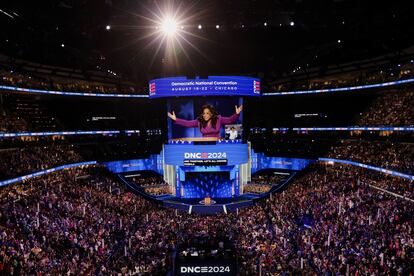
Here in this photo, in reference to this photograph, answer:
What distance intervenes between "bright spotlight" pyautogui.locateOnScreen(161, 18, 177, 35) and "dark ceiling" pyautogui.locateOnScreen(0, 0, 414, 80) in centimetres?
102

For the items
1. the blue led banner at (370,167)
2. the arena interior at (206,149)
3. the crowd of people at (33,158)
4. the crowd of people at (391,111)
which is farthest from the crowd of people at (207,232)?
the crowd of people at (391,111)

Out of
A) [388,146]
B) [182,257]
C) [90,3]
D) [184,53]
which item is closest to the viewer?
[182,257]

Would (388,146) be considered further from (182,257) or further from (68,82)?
(68,82)

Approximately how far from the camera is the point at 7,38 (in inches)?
1121

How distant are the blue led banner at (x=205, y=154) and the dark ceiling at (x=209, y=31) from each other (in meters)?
11.2

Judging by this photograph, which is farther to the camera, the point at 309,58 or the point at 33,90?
the point at 309,58

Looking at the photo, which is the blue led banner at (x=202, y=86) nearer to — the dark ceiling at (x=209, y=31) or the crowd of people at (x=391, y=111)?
the dark ceiling at (x=209, y=31)

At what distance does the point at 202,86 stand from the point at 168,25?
564 inches

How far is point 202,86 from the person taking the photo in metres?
44.0

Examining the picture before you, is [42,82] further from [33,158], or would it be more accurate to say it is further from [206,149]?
[206,149]

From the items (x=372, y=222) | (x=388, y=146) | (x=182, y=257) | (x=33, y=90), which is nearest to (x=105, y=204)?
(x=33, y=90)

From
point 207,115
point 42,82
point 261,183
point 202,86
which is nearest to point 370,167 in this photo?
point 261,183

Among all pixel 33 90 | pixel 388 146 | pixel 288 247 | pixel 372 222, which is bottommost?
pixel 288 247

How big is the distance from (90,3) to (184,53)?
17147 millimetres
